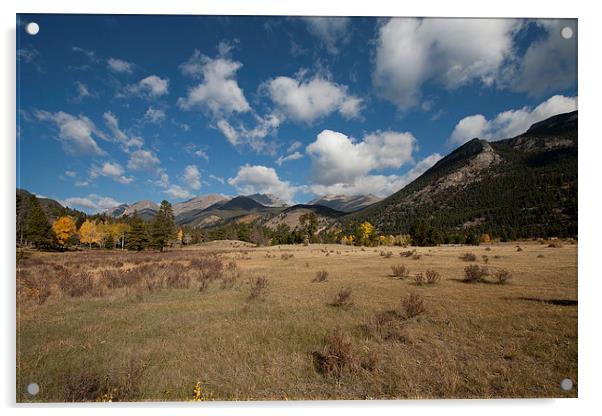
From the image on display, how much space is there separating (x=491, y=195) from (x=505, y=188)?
128 inches

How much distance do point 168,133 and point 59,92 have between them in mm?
2489

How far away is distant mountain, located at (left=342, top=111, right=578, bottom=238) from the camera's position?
20.7 feet

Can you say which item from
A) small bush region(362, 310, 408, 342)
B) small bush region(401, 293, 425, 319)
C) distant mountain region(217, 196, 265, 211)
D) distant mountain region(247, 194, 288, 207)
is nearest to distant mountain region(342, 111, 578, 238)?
small bush region(401, 293, 425, 319)

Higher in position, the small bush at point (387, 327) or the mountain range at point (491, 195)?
the mountain range at point (491, 195)

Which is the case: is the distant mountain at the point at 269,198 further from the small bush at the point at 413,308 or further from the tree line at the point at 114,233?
the tree line at the point at 114,233

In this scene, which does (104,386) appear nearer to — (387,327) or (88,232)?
(387,327)

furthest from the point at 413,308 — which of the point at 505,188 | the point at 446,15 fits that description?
the point at 505,188

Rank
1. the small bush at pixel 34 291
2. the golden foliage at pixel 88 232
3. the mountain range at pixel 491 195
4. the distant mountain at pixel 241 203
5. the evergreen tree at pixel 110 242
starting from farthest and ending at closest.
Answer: the evergreen tree at pixel 110 242 < the golden foliage at pixel 88 232 < the distant mountain at pixel 241 203 < the small bush at pixel 34 291 < the mountain range at pixel 491 195

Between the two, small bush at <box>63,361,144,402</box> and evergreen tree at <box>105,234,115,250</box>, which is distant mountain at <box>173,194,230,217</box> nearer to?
small bush at <box>63,361,144,402</box>

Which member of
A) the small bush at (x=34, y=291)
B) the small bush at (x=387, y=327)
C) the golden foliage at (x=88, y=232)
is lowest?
the golden foliage at (x=88, y=232)

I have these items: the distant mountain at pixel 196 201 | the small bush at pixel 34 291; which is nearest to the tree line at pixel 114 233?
the distant mountain at pixel 196 201

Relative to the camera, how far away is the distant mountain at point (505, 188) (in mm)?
6296

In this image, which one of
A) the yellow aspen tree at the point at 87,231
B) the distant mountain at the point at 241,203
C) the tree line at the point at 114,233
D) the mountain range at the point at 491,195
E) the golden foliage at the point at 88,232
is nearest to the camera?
the mountain range at the point at 491,195

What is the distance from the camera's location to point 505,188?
36531 millimetres
